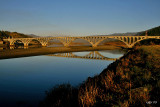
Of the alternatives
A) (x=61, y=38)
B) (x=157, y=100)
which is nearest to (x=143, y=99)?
(x=157, y=100)

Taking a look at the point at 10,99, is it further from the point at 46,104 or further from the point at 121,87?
the point at 121,87

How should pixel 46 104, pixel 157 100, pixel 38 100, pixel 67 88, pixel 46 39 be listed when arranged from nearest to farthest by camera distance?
pixel 157 100 → pixel 46 104 → pixel 38 100 → pixel 67 88 → pixel 46 39

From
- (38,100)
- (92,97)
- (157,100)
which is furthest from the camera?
(38,100)

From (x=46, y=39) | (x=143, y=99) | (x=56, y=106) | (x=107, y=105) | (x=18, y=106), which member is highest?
(x=46, y=39)

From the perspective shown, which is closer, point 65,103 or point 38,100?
point 65,103

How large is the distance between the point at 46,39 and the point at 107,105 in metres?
91.7

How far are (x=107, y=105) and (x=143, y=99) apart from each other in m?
1.36

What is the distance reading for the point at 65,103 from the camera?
6461 millimetres

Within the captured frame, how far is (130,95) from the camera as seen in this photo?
504 cm

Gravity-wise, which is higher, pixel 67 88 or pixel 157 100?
pixel 157 100

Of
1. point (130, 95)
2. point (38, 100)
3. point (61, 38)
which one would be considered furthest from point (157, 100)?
point (61, 38)

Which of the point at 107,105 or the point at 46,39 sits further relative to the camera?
the point at 46,39

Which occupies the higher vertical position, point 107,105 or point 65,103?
point 107,105

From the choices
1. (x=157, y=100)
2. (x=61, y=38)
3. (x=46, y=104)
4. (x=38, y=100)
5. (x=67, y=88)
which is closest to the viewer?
(x=157, y=100)
